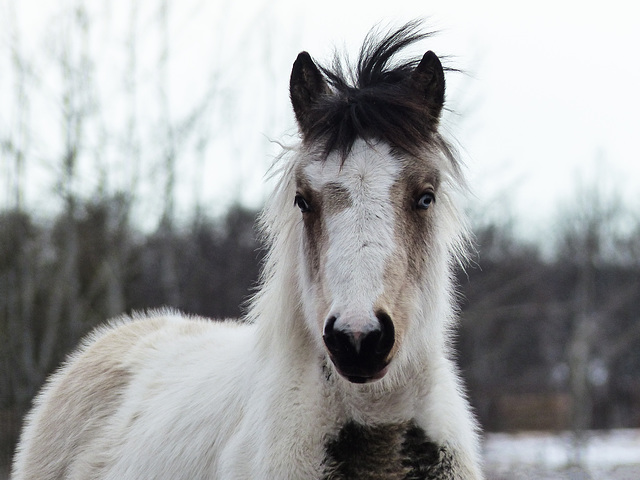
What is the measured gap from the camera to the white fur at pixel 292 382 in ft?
8.94

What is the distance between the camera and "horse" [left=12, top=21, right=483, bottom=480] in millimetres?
2682

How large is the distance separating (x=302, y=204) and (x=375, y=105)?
1.73ft

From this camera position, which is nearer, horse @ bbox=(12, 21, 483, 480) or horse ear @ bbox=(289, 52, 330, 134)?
horse @ bbox=(12, 21, 483, 480)

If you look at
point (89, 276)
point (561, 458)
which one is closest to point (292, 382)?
point (89, 276)

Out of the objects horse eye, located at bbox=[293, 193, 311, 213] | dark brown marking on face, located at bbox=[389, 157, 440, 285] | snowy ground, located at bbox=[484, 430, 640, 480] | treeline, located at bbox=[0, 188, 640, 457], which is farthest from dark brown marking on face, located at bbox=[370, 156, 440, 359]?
snowy ground, located at bbox=[484, 430, 640, 480]

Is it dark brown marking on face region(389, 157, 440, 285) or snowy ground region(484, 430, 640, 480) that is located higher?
dark brown marking on face region(389, 157, 440, 285)

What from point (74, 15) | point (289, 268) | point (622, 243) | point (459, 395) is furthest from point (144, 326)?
point (622, 243)

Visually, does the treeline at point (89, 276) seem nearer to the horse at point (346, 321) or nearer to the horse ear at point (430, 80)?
the horse at point (346, 321)

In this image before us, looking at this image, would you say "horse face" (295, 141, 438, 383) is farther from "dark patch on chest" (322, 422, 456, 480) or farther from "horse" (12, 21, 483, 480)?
"dark patch on chest" (322, 422, 456, 480)

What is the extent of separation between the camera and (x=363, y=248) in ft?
8.63

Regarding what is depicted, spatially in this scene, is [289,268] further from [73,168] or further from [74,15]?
[74,15]

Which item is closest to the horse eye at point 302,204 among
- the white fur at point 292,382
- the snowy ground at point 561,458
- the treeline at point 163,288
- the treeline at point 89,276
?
the white fur at point 292,382

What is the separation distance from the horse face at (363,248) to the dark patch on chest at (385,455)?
37cm

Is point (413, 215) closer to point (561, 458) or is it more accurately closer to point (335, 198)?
point (335, 198)
